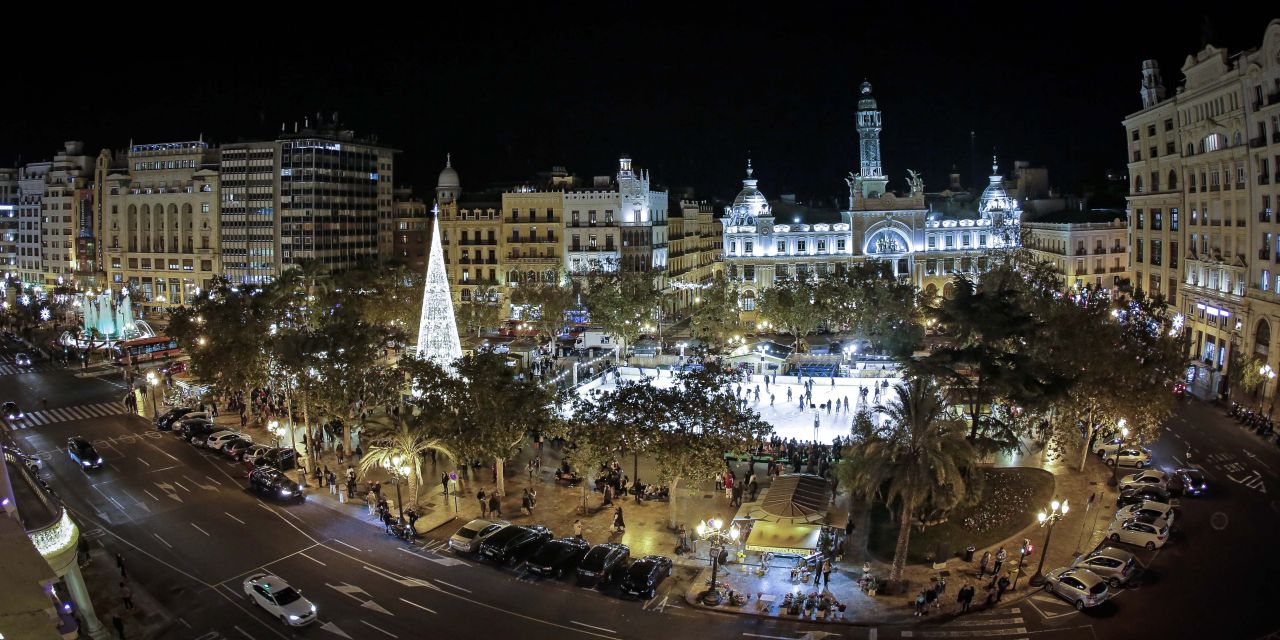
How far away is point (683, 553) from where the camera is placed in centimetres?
3650

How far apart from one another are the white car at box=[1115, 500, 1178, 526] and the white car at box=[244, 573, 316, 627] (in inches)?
1219

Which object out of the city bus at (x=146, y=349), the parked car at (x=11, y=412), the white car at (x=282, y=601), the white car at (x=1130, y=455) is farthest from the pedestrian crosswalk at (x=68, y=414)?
the white car at (x=1130, y=455)

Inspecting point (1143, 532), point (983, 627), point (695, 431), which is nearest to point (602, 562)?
point (695, 431)

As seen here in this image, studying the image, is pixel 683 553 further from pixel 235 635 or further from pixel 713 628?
pixel 235 635

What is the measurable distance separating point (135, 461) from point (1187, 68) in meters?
74.3

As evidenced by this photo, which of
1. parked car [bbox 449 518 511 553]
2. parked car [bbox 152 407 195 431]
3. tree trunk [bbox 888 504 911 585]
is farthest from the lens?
parked car [bbox 152 407 195 431]

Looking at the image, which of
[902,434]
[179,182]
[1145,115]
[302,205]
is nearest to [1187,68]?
[1145,115]

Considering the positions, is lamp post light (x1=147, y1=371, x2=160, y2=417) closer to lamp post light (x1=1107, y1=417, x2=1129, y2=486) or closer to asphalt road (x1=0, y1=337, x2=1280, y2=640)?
asphalt road (x1=0, y1=337, x2=1280, y2=640)

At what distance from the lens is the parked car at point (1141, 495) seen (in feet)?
129

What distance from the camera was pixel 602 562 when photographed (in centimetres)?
3428

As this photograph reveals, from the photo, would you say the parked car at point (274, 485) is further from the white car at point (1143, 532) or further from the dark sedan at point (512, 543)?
the white car at point (1143, 532)

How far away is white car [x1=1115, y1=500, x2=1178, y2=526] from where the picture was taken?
120 feet

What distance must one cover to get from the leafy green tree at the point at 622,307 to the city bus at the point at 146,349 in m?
35.5

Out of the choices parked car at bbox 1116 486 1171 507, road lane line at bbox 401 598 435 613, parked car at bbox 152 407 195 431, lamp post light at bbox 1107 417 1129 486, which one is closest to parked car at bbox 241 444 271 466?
parked car at bbox 152 407 195 431
